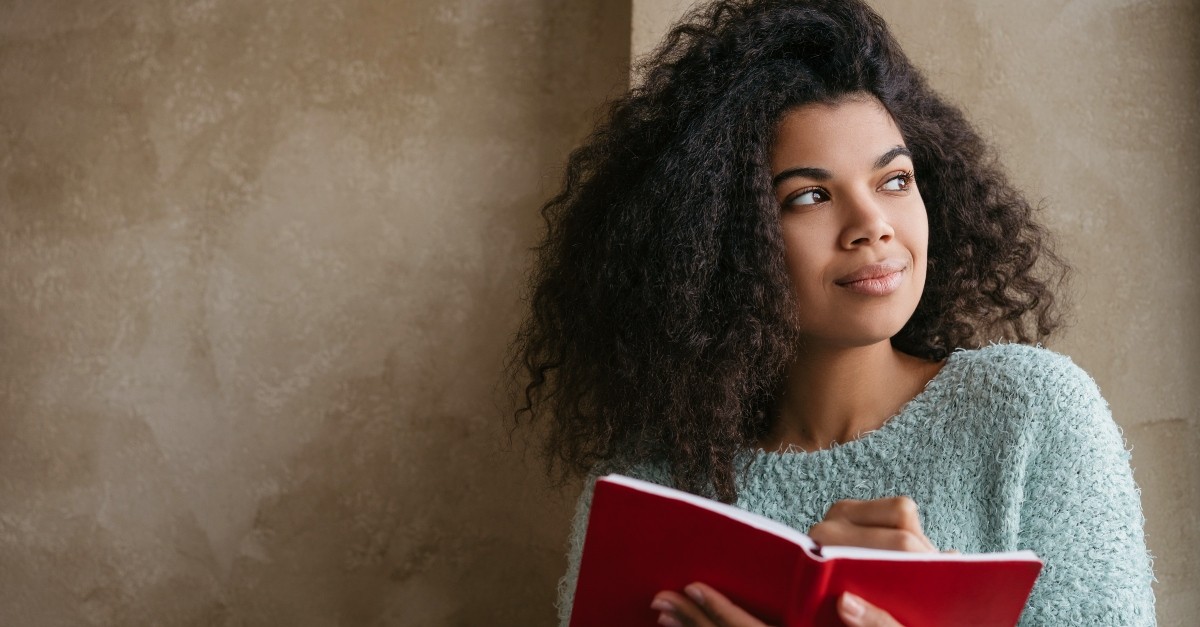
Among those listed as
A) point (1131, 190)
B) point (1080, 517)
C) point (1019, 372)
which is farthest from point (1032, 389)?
point (1131, 190)

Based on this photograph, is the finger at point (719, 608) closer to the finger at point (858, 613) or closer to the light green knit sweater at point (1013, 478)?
the finger at point (858, 613)

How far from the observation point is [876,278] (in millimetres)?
1486

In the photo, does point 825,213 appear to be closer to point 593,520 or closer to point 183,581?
point 593,520

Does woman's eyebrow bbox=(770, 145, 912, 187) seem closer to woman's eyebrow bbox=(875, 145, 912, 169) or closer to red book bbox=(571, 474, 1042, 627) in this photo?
woman's eyebrow bbox=(875, 145, 912, 169)

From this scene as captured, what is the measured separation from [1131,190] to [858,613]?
1276 mm

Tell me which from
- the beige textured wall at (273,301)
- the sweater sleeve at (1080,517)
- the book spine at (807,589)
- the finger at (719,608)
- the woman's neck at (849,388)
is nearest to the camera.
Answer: the book spine at (807,589)

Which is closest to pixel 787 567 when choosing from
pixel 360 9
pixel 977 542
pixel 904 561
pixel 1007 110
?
pixel 904 561

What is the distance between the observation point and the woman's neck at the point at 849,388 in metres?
1.64

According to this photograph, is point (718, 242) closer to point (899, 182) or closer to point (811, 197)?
point (811, 197)

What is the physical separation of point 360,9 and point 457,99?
28 centimetres

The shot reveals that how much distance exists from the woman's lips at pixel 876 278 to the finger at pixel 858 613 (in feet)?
1.73

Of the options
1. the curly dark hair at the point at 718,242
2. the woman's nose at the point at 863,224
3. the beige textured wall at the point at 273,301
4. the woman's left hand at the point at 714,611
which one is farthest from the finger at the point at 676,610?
the beige textured wall at the point at 273,301

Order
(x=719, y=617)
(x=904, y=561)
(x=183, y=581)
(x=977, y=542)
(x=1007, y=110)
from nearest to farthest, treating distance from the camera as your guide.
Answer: (x=904, y=561) → (x=719, y=617) → (x=977, y=542) → (x=1007, y=110) → (x=183, y=581)

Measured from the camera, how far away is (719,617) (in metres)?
1.17
